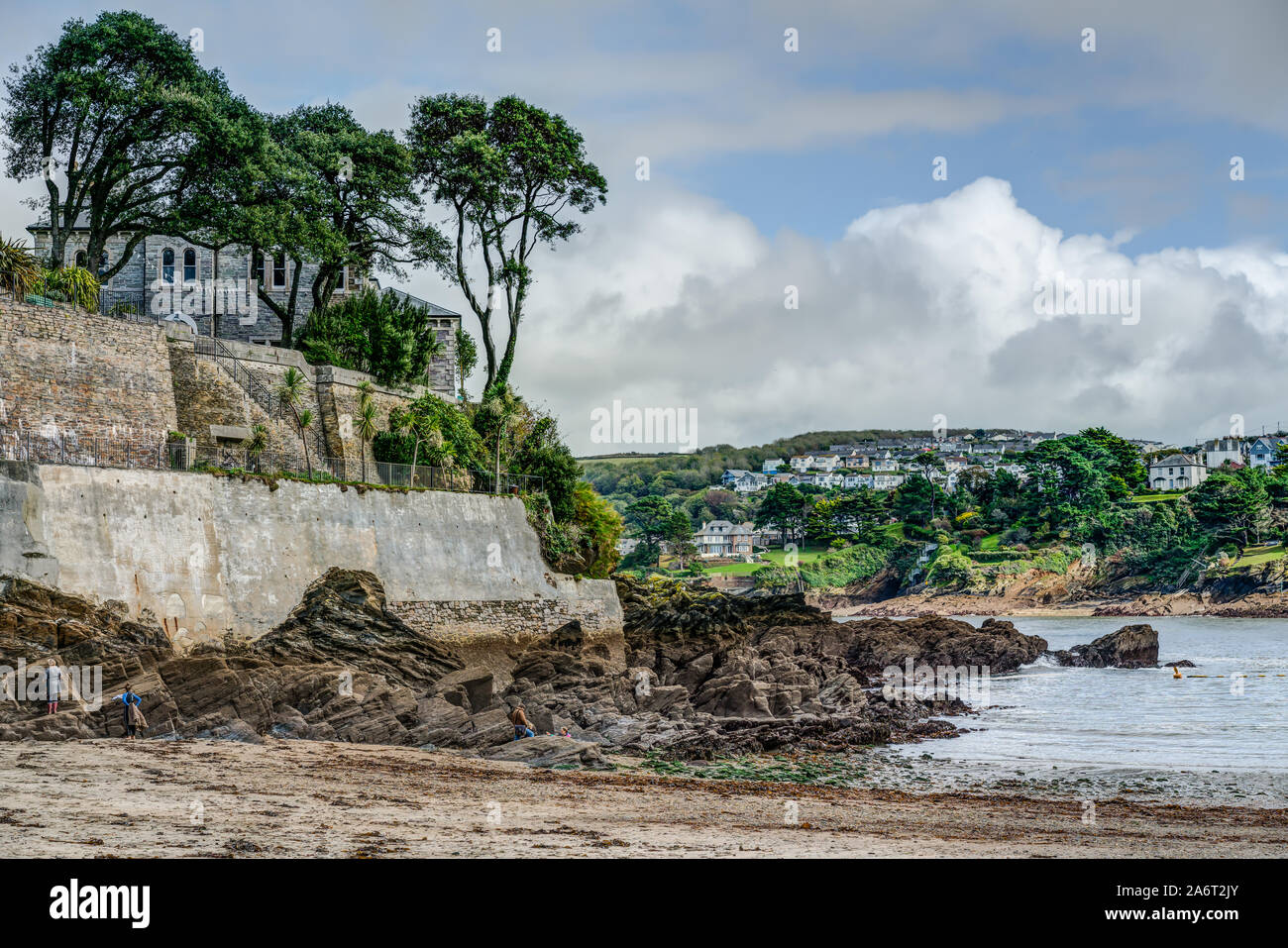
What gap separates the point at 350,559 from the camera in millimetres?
Result: 28891

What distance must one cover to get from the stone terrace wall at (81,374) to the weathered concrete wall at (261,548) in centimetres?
297

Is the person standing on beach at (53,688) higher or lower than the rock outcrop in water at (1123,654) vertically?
higher

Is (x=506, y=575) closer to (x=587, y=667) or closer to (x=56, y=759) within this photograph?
(x=587, y=667)

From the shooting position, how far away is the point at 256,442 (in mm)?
31219

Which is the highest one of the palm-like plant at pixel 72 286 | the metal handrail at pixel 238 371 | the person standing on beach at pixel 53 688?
the palm-like plant at pixel 72 286

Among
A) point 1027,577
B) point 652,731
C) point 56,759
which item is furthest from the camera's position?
point 1027,577

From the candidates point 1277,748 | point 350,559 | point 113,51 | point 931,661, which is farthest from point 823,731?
point 113,51

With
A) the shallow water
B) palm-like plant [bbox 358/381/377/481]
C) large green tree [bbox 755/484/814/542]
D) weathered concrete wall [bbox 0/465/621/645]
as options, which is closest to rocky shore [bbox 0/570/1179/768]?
weathered concrete wall [bbox 0/465/621/645]

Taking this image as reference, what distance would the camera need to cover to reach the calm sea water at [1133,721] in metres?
22.0

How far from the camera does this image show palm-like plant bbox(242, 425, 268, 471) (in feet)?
102

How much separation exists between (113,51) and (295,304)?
433 inches

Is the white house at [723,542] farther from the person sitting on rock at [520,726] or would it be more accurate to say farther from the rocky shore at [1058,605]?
the person sitting on rock at [520,726]

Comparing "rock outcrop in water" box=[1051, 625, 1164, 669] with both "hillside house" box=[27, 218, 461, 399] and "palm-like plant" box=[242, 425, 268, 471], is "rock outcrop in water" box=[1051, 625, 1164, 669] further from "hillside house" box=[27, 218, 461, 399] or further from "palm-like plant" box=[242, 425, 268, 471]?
"palm-like plant" box=[242, 425, 268, 471]

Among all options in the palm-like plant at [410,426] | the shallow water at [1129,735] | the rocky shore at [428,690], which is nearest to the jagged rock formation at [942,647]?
the shallow water at [1129,735]
